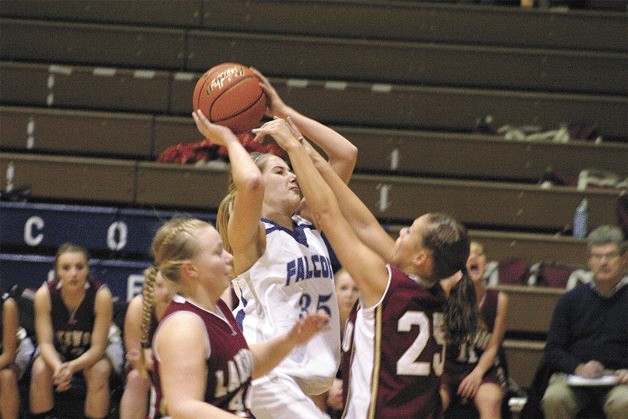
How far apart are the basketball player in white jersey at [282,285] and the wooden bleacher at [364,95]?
9.58 ft

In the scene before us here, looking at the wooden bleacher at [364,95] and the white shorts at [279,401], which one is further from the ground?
the wooden bleacher at [364,95]

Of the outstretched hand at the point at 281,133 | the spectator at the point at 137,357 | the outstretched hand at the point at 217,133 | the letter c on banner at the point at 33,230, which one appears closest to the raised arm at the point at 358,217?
the outstretched hand at the point at 281,133

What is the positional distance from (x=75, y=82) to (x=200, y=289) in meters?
5.17

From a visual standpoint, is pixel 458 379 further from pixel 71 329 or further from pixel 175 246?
pixel 175 246

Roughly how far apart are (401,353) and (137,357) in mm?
2573

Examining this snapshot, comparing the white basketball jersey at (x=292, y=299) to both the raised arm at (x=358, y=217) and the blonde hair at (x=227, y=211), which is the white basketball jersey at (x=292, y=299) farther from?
the raised arm at (x=358, y=217)

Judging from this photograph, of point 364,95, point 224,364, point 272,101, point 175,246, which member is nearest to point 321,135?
point 272,101

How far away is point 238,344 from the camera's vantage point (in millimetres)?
2479

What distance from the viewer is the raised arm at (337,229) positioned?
2711 mm

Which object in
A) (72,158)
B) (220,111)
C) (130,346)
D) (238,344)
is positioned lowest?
(130,346)

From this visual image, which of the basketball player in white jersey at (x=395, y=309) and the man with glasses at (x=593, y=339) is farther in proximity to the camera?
the man with glasses at (x=593, y=339)

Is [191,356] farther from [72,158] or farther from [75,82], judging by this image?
[75,82]

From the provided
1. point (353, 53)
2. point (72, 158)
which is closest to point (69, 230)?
point (72, 158)

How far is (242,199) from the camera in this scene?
2939 mm
